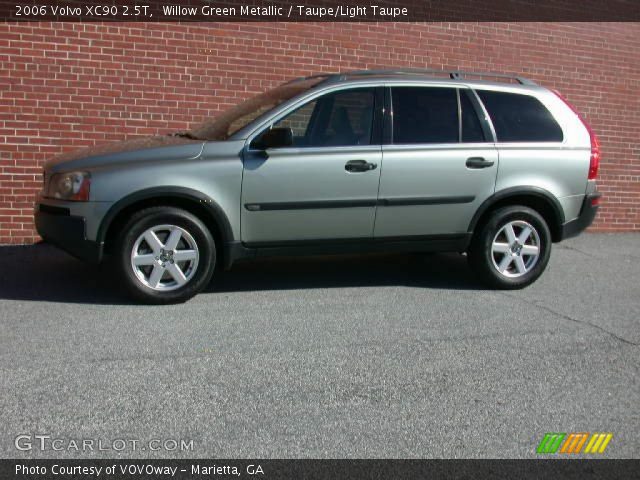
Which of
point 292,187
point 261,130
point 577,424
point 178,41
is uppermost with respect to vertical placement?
point 178,41

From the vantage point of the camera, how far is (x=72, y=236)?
6.12m

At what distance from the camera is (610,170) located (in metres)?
11.0

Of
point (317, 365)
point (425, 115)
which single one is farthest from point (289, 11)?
point (317, 365)

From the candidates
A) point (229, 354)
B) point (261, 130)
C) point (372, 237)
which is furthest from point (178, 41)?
point (229, 354)

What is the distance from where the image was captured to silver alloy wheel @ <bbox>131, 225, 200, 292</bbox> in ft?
20.3

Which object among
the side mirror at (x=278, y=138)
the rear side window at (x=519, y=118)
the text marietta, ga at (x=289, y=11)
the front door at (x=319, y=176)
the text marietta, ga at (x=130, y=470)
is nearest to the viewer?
the text marietta, ga at (x=130, y=470)

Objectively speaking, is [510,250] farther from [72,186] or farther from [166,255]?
[72,186]

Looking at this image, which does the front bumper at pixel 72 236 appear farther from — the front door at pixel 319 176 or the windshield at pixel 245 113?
the windshield at pixel 245 113

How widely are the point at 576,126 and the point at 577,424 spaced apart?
3.79 metres

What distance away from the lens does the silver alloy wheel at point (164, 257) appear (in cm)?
620

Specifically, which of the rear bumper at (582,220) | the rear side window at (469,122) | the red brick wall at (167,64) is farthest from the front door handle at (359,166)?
the red brick wall at (167,64)

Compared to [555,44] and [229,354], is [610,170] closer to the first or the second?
[555,44]

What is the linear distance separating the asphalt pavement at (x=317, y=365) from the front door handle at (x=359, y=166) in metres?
1.05

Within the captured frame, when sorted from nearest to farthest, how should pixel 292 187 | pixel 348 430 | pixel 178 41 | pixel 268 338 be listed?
pixel 348 430, pixel 268 338, pixel 292 187, pixel 178 41
